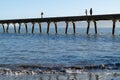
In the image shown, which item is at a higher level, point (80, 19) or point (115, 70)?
point (115, 70)

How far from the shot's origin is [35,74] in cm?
1438

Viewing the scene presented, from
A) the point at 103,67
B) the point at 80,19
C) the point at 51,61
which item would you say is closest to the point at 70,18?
the point at 80,19

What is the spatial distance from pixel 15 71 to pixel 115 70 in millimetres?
3958

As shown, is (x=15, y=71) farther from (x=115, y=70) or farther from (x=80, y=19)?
(x=80, y=19)

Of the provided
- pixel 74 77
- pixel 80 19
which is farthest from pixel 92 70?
pixel 80 19

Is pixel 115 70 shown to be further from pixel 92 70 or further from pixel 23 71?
pixel 23 71

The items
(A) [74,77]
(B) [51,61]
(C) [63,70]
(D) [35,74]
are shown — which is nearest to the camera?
(A) [74,77]

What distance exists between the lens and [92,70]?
51.4ft

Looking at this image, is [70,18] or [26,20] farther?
[26,20]

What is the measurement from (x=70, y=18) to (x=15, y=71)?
32.8 m

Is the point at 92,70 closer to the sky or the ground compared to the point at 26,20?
closer to the sky

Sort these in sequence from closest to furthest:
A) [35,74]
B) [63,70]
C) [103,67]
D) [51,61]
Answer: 1. [35,74]
2. [63,70]
3. [103,67]
4. [51,61]

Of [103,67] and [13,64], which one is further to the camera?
[13,64]

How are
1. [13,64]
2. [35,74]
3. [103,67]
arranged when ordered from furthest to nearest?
[13,64]
[103,67]
[35,74]
